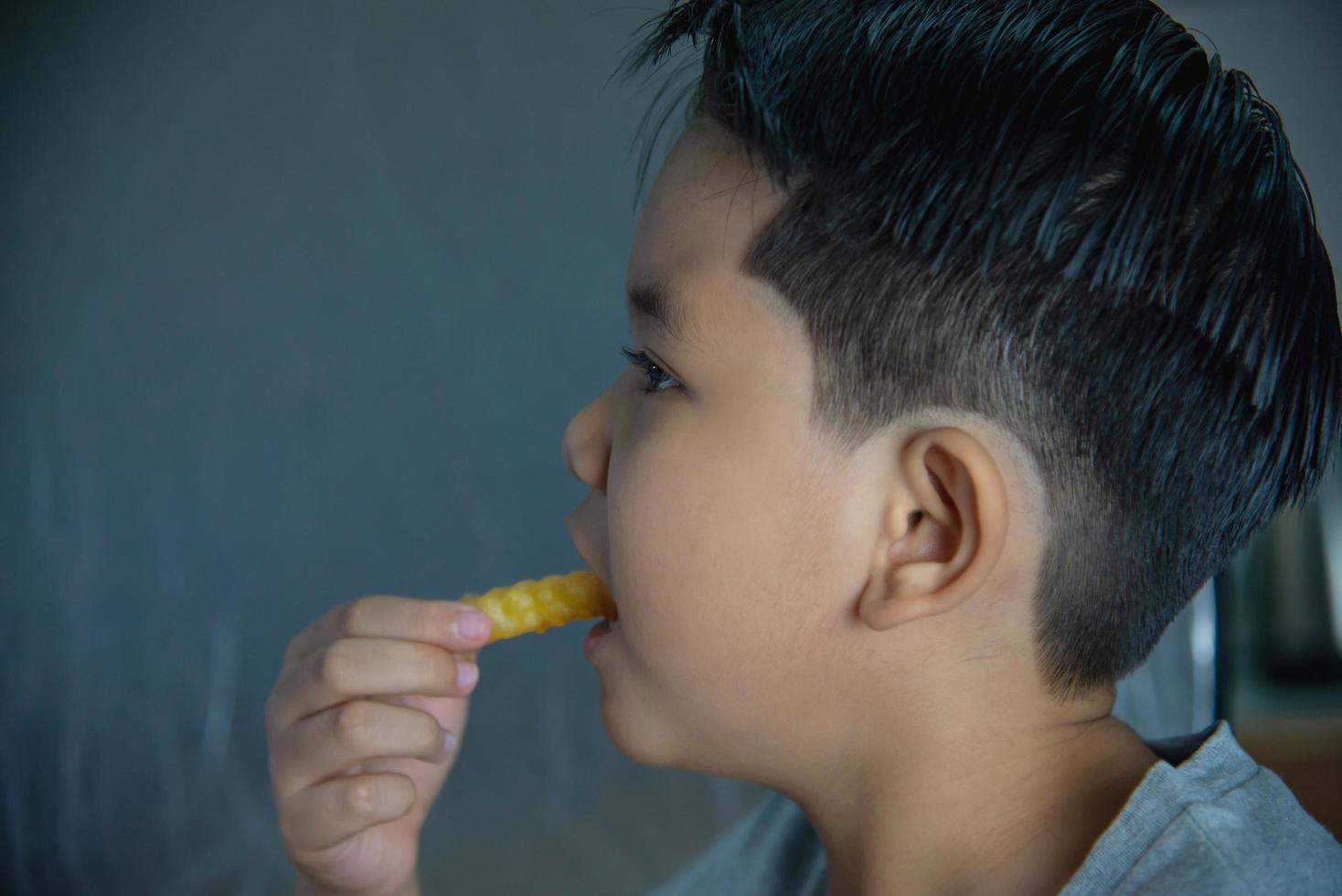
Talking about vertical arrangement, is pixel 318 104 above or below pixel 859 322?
above

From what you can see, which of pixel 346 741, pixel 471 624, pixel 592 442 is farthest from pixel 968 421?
pixel 346 741

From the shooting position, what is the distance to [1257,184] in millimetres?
629

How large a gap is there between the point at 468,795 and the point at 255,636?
1.08ft

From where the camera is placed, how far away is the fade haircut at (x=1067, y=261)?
61cm

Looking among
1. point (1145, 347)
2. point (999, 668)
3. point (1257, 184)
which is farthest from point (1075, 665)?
point (1257, 184)

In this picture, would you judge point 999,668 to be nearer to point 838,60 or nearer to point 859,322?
point 859,322

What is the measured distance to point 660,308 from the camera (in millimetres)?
699

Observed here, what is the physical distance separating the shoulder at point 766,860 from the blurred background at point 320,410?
1.29 ft

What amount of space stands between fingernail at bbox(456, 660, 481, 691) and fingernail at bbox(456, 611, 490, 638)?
4 centimetres

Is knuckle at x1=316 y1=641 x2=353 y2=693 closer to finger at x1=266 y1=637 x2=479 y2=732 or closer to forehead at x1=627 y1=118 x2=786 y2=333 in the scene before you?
finger at x1=266 y1=637 x2=479 y2=732

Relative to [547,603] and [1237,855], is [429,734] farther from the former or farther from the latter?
[1237,855]

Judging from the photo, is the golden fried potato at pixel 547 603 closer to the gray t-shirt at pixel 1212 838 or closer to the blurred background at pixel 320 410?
the gray t-shirt at pixel 1212 838

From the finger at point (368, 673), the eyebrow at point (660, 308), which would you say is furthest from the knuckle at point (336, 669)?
the eyebrow at point (660, 308)

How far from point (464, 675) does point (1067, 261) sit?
515 millimetres
